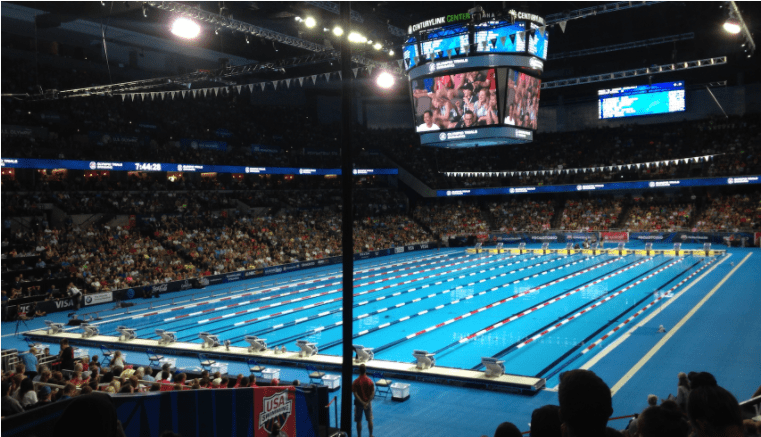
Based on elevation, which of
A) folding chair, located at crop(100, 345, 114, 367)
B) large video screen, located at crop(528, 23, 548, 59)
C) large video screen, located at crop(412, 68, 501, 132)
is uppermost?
large video screen, located at crop(528, 23, 548, 59)

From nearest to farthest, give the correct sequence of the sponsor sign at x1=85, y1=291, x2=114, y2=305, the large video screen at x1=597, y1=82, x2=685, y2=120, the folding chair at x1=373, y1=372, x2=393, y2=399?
the folding chair at x1=373, y1=372, x2=393, y2=399 → the sponsor sign at x1=85, y1=291, x2=114, y2=305 → the large video screen at x1=597, y1=82, x2=685, y2=120

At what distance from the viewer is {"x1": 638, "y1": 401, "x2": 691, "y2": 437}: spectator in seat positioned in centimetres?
245

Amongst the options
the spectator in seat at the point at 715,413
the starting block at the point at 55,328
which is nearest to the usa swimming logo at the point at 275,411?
the spectator in seat at the point at 715,413

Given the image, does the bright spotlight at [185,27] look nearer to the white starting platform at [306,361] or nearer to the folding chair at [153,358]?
the white starting platform at [306,361]

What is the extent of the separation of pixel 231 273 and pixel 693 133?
125 ft

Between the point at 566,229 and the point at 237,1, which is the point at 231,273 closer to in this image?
the point at 237,1

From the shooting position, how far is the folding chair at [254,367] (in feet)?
41.8

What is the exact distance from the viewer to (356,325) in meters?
18.2

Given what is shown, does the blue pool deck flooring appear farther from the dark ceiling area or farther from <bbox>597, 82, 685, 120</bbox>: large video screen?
<bbox>597, 82, 685, 120</bbox>: large video screen

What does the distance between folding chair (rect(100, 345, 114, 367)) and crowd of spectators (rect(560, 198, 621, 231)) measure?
3771cm

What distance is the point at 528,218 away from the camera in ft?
158

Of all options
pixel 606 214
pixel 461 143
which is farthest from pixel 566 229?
pixel 461 143

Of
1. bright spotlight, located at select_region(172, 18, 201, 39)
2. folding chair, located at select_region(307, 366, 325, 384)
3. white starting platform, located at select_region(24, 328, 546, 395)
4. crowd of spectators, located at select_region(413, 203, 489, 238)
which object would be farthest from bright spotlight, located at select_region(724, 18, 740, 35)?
crowd of spectators, located at select_region(413, 203, 489, 238)

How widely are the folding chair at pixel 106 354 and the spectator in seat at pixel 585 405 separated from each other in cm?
1440
